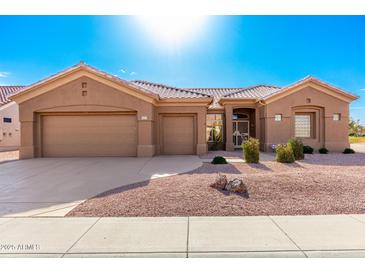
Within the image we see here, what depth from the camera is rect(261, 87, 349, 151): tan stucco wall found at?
53.5ft

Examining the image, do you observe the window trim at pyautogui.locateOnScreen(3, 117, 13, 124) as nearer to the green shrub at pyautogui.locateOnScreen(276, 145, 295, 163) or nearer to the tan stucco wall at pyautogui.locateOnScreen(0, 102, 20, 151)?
the tan stucco wall at pyautogui.locateOnScreen(0, 102, 20, 151)

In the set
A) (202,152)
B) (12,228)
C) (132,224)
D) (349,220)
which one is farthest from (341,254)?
(202,152)

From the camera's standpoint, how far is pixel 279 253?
3.33m

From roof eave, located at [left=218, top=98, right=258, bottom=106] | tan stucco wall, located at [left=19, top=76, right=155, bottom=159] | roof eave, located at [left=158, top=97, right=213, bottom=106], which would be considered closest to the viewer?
tan stucco wall, located at [left=19, top=76, right=155, bottom=159]

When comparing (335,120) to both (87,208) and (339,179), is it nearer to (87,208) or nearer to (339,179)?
(339,179)

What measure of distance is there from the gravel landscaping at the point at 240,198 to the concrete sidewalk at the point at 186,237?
0.32 m

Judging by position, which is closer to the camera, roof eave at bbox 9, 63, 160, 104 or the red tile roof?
roof eave at bbox 9, 63, 160, 104

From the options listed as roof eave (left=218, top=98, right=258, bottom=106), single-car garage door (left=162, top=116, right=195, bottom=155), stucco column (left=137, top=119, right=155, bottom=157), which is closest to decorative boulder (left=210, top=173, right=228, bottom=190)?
stucco column (left=137, top=119, right=155, bottom=157)

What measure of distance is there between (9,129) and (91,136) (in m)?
16.3

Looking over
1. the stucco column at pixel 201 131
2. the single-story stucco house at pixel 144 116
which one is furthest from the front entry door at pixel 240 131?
the stucco column at pixel 201 131

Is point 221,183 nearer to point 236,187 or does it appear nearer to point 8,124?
point 236,187

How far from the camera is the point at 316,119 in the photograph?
16828 millimetres

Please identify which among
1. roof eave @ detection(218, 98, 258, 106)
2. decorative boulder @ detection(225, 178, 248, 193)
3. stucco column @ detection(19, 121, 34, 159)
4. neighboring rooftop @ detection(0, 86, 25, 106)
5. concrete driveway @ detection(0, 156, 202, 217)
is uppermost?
neighboring rooftop @ detection(0, 86, 25, 106)

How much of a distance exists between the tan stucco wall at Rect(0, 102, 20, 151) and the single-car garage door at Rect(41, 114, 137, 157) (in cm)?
1300
